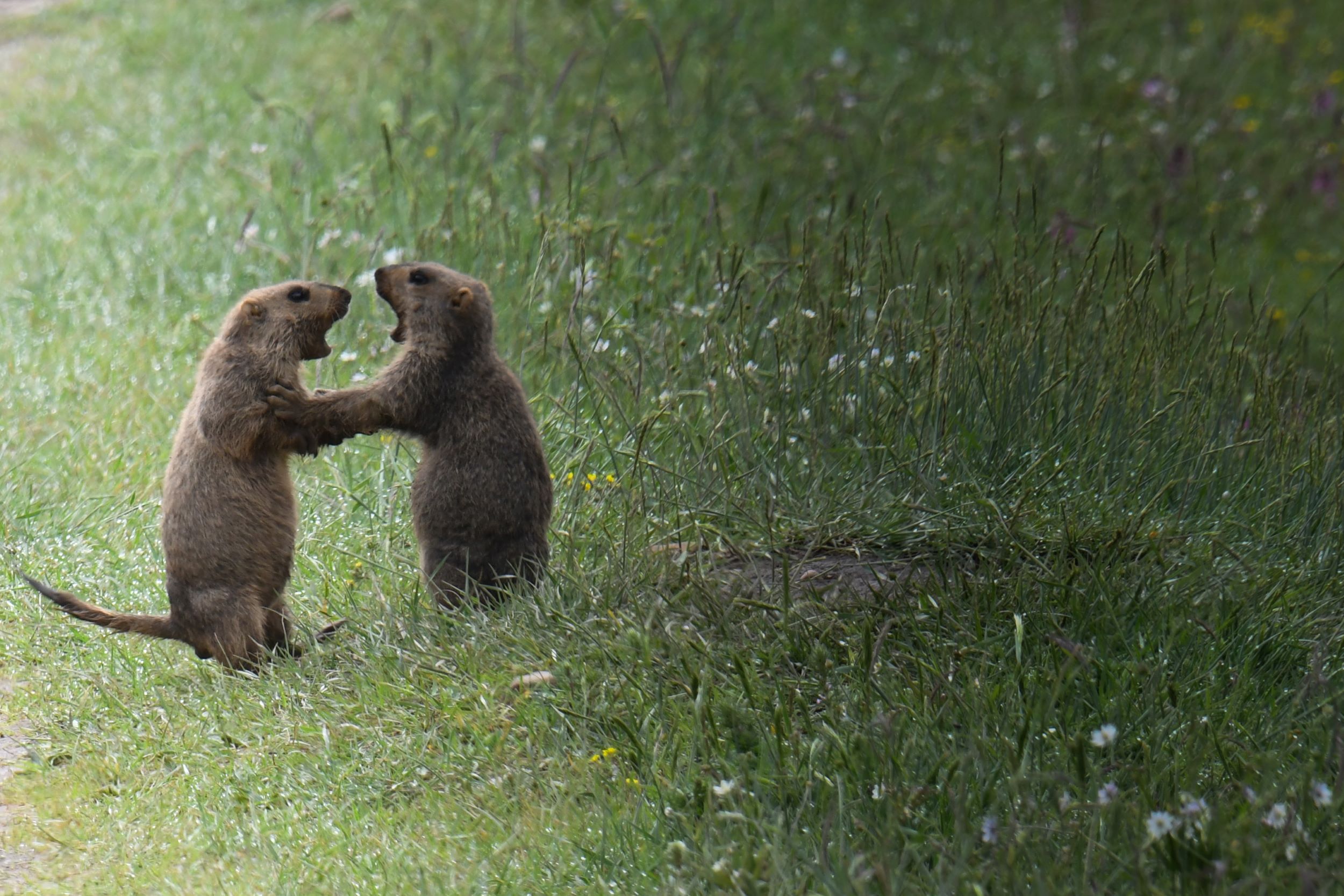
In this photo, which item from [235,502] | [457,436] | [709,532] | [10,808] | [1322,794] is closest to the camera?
[1322,794]

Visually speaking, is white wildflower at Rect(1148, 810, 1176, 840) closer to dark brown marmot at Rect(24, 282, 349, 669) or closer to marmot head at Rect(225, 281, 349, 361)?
dark brown marmot at Rect(24, 282, 349, 669)

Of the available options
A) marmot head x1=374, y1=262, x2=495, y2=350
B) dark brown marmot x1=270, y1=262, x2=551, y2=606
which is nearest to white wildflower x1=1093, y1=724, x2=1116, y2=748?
dark brown marmot x1=270, y1=262, x2=551, y2=606

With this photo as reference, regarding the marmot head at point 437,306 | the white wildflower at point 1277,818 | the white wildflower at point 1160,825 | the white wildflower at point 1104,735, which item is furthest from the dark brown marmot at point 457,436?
the white wildflower at point 1277,818

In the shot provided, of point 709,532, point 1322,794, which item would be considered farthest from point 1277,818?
point 709,532

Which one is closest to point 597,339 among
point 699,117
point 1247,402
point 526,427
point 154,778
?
point 526,427

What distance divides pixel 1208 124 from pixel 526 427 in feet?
25.5

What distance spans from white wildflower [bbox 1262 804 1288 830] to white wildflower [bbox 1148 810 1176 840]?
7.8 inches

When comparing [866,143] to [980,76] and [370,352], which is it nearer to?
[980,76]

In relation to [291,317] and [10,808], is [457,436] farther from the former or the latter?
[10,808]

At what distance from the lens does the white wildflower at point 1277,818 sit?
3242mm

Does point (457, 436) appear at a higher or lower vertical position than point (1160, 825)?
higher

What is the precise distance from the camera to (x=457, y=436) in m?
4.69

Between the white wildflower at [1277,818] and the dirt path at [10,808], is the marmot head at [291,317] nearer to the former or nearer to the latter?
the dirt path at [10,808]

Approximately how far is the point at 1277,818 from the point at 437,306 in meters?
2.80
